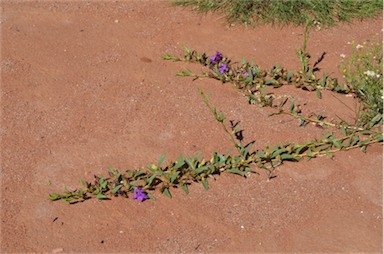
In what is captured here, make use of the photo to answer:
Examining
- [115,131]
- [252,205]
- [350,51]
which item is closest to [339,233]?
[252,205]

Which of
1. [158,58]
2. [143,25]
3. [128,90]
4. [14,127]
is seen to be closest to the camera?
[14,127]

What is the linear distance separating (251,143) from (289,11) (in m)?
1.77

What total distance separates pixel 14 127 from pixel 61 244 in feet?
3.85

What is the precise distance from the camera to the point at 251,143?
14.2 ft

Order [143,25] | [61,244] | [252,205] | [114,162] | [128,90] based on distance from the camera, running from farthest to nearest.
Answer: [143,25] < [128,90] < [114,162] < [252,205] < [61,244]

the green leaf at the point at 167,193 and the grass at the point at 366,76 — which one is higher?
the grass at the point at 366,76

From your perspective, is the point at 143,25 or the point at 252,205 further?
the point at 143,25

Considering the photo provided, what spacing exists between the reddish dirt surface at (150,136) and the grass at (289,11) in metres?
0.11

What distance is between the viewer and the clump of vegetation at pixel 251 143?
4.00 m

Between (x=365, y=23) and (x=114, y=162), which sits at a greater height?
(x=365, y=23)

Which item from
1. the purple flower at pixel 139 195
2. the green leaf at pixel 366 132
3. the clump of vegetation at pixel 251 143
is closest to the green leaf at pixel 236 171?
the clump of vegetation at pixel 251 143

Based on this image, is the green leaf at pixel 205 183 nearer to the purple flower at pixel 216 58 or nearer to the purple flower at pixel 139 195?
the purple flower at pixel 139 195

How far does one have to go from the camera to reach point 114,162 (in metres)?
4.19

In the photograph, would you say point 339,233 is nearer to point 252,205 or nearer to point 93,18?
point 252,205
